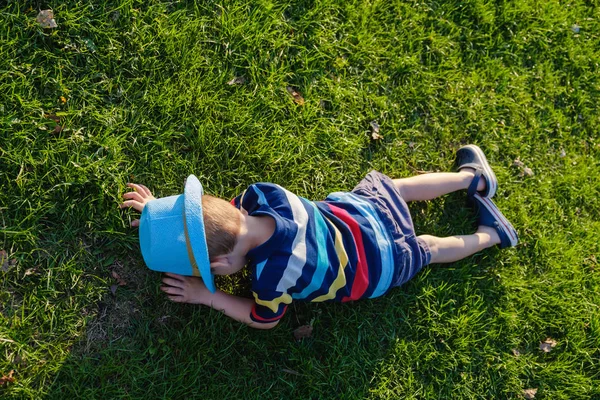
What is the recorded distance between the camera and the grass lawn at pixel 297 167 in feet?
12.4

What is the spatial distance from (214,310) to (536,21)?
4.34 meters

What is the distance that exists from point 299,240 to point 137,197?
128cm

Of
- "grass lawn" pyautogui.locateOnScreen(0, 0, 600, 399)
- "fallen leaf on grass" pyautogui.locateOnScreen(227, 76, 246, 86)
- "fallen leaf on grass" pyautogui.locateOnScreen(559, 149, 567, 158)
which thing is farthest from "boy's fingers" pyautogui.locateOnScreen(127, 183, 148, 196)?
"fallen leaf on grass" pyautogui.locateOnScreen(559, 149, 567, 158)

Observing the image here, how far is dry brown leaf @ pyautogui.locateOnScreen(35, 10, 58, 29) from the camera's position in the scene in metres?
3.93

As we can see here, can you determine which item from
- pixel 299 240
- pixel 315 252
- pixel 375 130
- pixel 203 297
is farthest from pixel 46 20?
Result: pixel 375 130

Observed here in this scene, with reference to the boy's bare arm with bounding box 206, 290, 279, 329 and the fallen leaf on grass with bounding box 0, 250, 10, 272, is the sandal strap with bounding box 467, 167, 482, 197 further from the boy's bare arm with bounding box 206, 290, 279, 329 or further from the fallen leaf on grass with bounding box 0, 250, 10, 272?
the fallen leaf on grass with bounding box 0, 250, 10, 272

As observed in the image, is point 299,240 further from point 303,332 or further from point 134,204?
point 134,204

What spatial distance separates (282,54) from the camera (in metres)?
4.59

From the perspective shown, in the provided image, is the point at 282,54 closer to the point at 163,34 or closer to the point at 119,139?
the point at 163,34

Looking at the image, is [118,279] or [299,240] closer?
[299,240]

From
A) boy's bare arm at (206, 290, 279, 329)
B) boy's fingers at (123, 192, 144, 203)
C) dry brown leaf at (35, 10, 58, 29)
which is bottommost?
boy's bare arm at (206, 290, 279, 329)

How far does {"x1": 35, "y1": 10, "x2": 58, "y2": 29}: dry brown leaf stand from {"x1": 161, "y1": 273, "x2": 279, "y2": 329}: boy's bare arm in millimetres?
2053

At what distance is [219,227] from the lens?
3279 millimetres

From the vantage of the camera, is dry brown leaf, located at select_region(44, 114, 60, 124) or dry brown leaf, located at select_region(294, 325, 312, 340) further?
dry brown leaf, located at select_region(294, 325, 312, 340)
